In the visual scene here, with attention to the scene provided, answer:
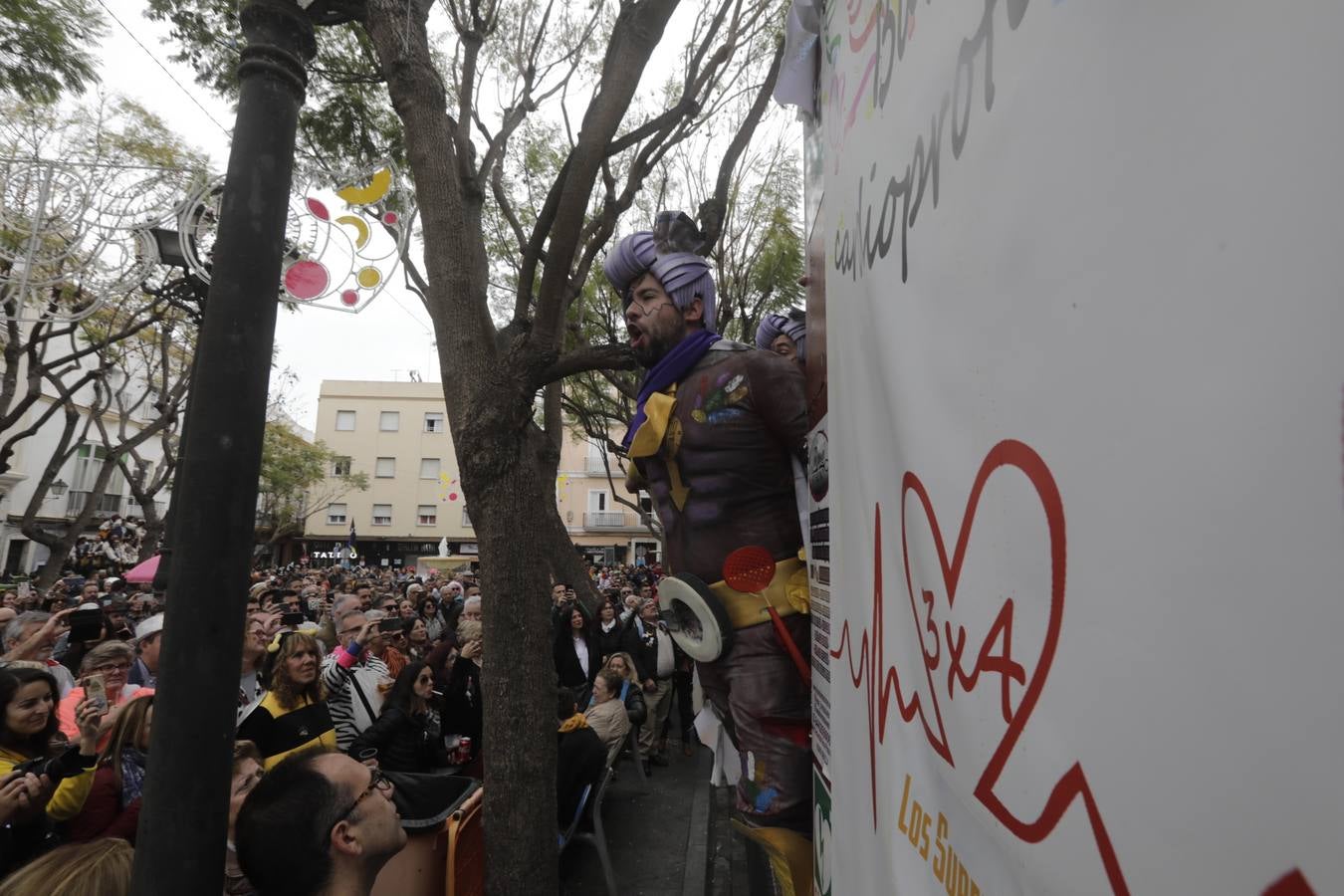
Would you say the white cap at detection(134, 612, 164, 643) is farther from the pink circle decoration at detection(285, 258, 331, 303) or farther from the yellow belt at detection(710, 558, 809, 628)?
the yellow belt at detection(710, 558, 809, 628)

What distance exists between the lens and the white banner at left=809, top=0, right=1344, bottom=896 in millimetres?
440

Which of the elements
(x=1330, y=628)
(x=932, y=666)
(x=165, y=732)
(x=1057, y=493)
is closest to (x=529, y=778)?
(x=165, y=732)

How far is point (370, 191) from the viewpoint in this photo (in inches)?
227

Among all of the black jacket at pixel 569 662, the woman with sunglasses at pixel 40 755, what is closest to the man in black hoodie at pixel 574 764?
the woman with sunglasses at pixel 40 755

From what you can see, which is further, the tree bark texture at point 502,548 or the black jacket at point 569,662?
the black jacket at point 569,662

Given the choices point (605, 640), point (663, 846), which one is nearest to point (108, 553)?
point (605, 640)

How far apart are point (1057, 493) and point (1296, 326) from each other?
0.27 metres

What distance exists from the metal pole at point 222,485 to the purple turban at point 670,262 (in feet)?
3.38

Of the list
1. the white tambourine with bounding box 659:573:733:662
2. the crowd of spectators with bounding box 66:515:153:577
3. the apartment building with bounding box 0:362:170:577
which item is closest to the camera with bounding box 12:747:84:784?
the white tambourine with bounding box 659:573:733:662

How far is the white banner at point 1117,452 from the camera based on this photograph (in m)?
0.44

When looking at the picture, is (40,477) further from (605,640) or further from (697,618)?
(697,618)

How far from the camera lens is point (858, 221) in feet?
4.86

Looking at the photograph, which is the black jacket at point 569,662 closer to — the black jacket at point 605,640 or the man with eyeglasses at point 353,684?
the black jacket at point 605,640

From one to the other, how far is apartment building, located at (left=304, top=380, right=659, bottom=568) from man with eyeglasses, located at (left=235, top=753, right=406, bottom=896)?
42.6 metres
